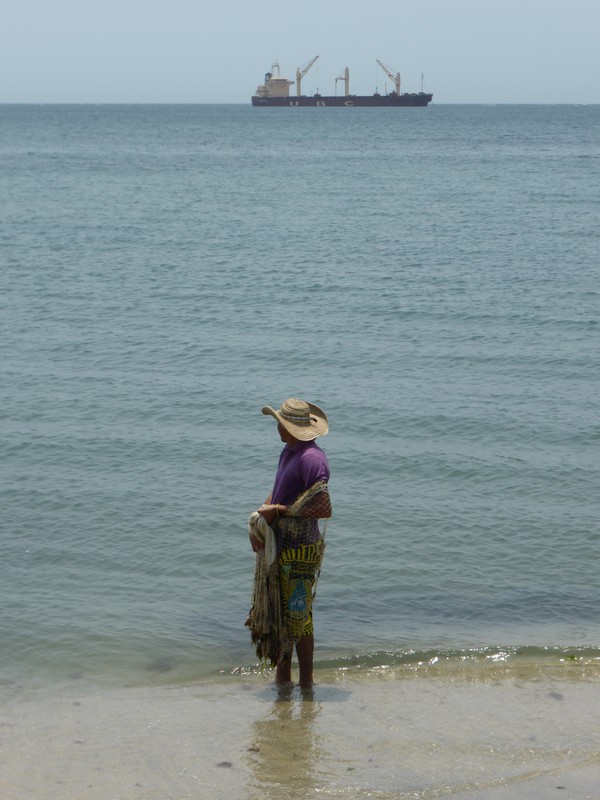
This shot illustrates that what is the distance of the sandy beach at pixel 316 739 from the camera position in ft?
16.7

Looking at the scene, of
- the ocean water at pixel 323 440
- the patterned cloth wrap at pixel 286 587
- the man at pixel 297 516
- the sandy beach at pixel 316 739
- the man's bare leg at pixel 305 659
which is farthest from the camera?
the ocean water at pixel 323 440

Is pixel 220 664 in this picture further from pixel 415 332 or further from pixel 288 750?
pixel 415 332

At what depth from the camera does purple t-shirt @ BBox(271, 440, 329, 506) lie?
5.79 metres

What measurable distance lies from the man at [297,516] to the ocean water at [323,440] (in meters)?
0.82

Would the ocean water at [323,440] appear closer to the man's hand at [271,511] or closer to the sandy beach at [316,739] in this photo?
the sandy beach at [316,739]

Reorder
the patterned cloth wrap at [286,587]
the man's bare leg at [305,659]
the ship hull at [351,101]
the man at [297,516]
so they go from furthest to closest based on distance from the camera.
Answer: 1. the ship hull at [351,101]
2. the man's bare leg at [305,659]
3. the patterned cloth wrap at [286,587]
4. the man at [297,516]

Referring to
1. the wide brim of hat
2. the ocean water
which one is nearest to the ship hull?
the ocean water

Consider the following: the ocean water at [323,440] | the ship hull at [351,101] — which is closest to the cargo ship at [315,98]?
the ship hull at [351,101]

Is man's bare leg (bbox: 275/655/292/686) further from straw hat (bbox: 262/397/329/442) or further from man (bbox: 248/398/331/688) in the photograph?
straw hat (bbox: 262/397/329/442)

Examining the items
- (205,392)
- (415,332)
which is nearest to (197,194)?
(415,332)

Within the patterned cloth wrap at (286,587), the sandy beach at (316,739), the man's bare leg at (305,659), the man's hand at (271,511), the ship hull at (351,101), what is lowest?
the sandy beach at (316,739)

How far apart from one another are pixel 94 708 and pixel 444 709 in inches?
75.7

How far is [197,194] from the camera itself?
135 ft

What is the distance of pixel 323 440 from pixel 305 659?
18.0ft
